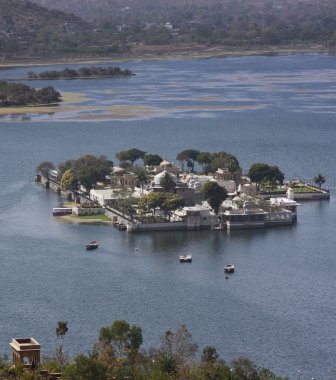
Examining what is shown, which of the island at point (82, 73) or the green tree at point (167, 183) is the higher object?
the green tree at point (167, 183)

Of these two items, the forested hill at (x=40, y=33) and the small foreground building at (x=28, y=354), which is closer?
the small foreground building at (x=28, y=354)

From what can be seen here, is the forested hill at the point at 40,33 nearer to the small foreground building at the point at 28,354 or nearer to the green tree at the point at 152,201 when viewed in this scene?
the green tree at the point at 152,201

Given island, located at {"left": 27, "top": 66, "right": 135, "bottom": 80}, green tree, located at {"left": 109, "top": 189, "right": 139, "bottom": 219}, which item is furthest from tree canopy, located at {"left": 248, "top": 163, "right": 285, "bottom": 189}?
island, located at {"left": 27, "top": 66, "right": 135, "bottom": 80}

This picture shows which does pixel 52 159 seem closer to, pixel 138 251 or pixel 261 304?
pixel 138 251

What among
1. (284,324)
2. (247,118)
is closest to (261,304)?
(284,324)

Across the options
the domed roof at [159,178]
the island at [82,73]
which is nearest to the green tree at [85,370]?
the domed roof at [159,178]

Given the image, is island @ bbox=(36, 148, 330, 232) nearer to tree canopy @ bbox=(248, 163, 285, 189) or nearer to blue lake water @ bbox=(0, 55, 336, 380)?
tree canopy @ bbox=(248, 163, 285, 189)

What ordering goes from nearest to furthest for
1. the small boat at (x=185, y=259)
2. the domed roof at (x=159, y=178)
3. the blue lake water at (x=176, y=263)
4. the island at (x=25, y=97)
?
the blue lake water at (x=176, y=263)
the small boat at (x=185, y=259)
the domed roof at (x=159, y=178)
the island at (x=25, y=97)

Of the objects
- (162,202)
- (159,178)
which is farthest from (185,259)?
(159,178)
